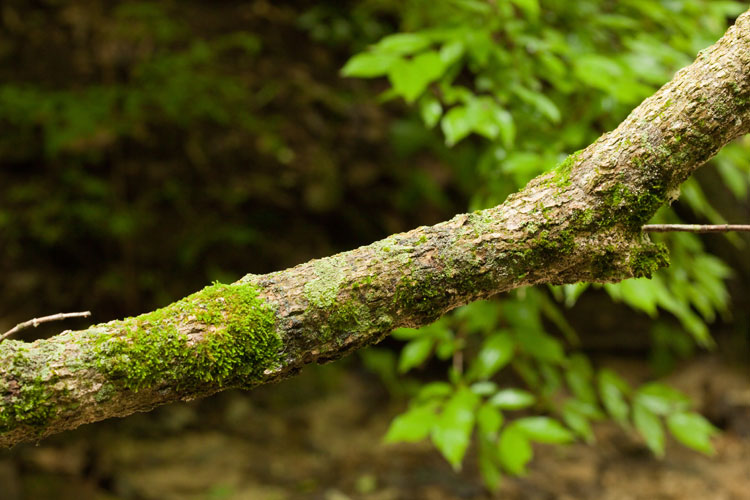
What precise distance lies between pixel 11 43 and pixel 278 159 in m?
1.99

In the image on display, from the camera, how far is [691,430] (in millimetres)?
2361

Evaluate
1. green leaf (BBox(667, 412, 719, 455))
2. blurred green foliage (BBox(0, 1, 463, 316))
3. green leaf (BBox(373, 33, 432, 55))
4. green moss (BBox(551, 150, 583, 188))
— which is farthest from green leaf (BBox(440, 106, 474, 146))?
blurred green foliage (BBox(0, 1, 463, 316))

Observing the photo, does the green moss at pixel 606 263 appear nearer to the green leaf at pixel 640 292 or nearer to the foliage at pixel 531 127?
the foliage at pixel 531 127

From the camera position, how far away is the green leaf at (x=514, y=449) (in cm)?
207

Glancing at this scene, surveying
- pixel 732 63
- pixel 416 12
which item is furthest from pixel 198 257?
pixel 732 63

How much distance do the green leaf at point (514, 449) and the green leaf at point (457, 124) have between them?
3.37ft

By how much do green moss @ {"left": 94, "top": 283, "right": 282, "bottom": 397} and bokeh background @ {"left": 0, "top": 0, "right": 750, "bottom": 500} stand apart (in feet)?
8.29

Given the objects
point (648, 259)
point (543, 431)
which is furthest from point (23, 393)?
point (543, 431)

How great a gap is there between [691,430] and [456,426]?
3.49ft

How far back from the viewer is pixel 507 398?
211 centimetres

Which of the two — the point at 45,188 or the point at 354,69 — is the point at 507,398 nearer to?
the point at 354,69

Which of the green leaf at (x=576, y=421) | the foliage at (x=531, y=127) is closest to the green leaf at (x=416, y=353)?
the foliage at (x=531, y=127)

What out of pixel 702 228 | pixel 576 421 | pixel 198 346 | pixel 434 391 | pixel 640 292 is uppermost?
pixel 702 228

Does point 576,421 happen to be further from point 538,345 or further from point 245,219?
point 245,219
